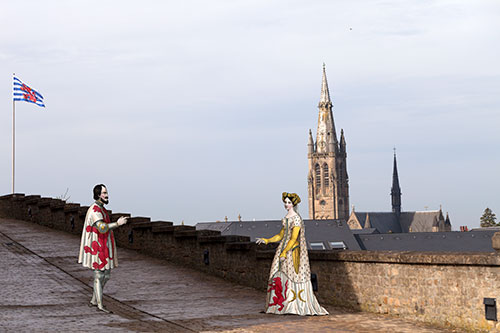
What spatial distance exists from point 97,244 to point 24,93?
21860 mm

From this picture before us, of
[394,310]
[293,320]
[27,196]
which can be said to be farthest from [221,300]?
[27,196]

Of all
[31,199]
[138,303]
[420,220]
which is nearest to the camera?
[138,303]

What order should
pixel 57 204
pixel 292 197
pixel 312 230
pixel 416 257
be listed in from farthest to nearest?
pixel 312 230, pixel 57 204, pixel 292 197, pixel 416 257

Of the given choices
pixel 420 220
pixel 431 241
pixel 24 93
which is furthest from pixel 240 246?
pixel 420 220

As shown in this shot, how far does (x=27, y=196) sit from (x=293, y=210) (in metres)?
20.9

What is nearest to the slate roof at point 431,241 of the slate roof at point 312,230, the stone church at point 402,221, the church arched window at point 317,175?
the slate roof at point 312,230

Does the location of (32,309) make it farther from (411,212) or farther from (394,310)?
(411,212)

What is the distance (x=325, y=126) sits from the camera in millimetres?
182875

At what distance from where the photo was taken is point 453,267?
37.1ft

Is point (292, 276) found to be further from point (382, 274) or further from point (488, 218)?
point (488, 218)

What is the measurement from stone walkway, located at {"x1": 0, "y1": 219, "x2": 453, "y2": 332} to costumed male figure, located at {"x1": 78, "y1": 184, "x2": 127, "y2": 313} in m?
0.63

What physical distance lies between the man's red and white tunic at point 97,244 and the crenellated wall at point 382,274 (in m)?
3.94

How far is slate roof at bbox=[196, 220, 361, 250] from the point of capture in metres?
87.6

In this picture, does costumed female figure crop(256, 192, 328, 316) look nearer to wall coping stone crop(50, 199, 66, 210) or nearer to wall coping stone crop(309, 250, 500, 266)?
wall coping stone crop(309, 250, 500, 266)
